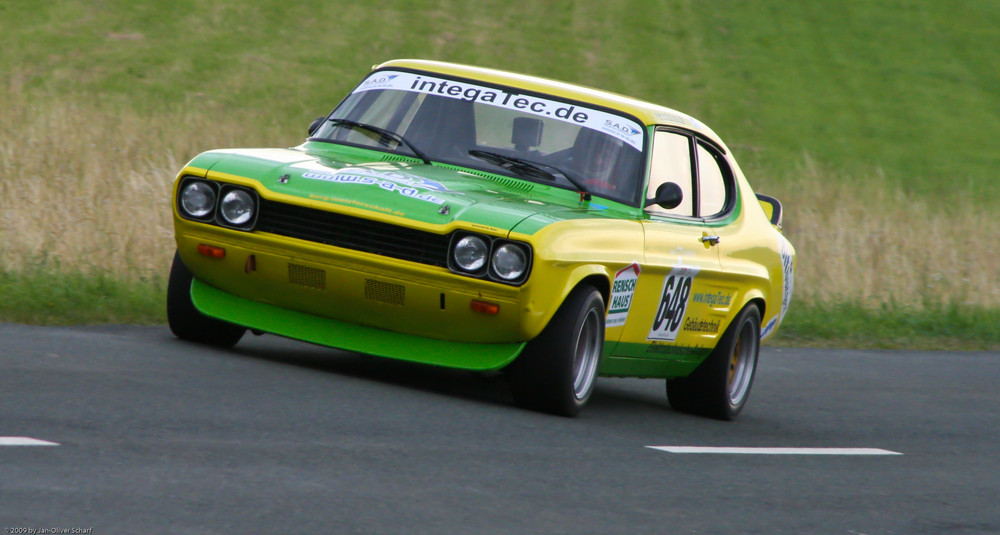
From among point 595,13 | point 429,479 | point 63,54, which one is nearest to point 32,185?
point 429,479

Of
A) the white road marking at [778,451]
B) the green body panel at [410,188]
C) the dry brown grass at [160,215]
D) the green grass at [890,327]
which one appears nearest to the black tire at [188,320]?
the green body panel at [410,188]

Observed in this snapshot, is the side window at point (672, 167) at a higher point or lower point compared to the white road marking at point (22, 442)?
higher

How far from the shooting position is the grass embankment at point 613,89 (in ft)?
38.3

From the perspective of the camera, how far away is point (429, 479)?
4.71 m

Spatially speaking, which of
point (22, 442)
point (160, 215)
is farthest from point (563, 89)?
point (160, 215)

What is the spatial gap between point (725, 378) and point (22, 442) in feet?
14.1

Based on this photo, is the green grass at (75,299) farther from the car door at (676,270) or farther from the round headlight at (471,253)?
the car door at (676,270)

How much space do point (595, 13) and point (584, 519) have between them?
34.0m

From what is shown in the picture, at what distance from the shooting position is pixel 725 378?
7.74 meters

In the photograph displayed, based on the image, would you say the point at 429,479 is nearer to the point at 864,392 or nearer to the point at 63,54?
the point at 864,392

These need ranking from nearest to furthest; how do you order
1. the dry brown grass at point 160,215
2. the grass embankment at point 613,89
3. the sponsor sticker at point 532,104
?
the sponsor sticker at point 532,104
the dry brown grass at point 160,215
the grass embankment at point 613,89

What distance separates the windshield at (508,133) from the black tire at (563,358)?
0.88 m

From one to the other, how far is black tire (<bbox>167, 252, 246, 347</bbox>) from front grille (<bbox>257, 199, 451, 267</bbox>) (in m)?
0.66

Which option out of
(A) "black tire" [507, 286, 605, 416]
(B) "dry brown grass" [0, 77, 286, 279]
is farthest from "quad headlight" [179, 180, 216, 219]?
(B) "dry brown grass" [0, 77, 286, 279]
